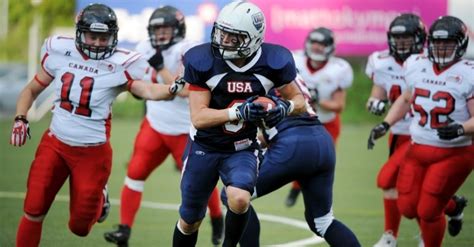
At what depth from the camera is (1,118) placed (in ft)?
→ 68.6

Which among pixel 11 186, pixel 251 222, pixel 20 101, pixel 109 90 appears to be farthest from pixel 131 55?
pixel 11 186

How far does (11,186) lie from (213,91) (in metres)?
5.61

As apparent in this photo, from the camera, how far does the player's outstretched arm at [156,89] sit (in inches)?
249

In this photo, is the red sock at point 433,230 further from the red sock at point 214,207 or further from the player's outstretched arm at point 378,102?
the red sock at point 214,207

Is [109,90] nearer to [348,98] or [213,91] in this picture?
[213,91]

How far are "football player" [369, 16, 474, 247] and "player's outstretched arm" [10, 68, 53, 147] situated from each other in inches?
101

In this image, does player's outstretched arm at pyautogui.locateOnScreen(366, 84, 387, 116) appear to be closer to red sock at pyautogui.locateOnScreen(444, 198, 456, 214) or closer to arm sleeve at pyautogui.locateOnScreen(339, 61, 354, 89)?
red sock at pyautogui.locateOnScreen(444, 198, 456, 214)

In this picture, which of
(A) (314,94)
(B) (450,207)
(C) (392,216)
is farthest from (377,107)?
(A) (314,94)

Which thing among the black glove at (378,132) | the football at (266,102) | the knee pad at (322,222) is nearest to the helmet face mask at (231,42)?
the football at (266,102)

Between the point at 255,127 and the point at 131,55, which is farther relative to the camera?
the point at 131,55

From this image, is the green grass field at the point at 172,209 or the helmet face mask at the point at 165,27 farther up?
the helmet face mask at the point at 165,27

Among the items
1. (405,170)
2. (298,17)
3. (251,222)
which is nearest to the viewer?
(251,222)

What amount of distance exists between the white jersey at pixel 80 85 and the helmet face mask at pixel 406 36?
7.77ft

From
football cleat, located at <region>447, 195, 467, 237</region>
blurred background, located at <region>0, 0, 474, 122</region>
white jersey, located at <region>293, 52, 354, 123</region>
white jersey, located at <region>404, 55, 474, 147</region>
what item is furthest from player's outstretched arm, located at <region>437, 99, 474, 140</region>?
blurred background, located at <region>0, 0, 474, 122</region>
